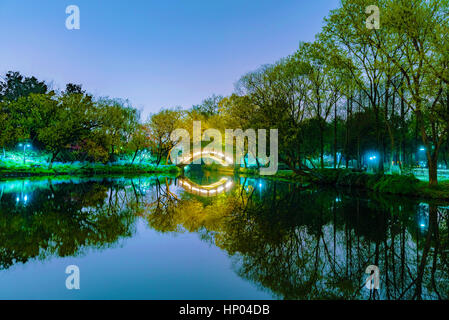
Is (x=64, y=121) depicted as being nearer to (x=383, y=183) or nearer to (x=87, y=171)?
(x=87, y=171)

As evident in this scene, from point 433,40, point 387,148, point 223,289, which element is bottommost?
point 223,289

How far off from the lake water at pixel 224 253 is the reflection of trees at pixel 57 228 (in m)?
0.04

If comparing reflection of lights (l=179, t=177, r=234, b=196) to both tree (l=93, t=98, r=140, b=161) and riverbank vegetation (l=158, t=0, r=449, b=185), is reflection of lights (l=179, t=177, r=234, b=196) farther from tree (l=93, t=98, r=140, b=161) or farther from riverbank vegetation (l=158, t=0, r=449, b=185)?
tree (l=93, t=98, r=140, b=161)

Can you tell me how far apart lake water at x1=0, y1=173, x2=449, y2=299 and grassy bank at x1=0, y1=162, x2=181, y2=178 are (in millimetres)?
30663

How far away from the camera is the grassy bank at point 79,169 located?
3788 cm

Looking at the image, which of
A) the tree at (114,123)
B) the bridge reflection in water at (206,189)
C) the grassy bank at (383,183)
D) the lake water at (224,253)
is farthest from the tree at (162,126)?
the lake water at (224,253)

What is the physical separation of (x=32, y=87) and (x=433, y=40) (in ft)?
219

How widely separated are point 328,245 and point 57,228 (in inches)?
337

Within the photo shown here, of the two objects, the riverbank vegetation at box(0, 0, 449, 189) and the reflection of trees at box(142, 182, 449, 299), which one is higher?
Result: the riverbank vegetation at box(0, 0, 449, 189)

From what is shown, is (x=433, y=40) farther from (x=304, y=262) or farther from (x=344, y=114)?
(x=344, y=114)

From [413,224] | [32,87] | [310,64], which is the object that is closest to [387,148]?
[310,64]

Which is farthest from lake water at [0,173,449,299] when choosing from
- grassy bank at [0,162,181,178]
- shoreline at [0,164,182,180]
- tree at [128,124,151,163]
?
tree at [128,124,151,163]

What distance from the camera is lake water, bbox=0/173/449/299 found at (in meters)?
5.22

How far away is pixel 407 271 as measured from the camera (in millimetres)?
5996
